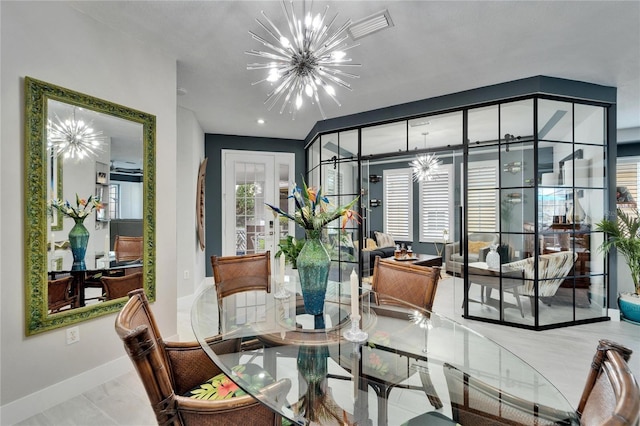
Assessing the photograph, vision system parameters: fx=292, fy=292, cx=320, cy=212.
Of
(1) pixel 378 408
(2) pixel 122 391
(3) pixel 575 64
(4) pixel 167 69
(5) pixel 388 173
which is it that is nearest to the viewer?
(1) pixel 378 408

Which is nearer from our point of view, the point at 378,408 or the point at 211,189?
the point at 378,408

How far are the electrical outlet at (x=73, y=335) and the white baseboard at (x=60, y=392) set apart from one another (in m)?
0.24

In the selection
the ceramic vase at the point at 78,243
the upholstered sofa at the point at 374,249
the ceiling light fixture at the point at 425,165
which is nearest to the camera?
the ceramic vase at the point at 78,243

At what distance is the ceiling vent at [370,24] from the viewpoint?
1964 millimetres

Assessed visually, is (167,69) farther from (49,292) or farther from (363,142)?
(363,142)

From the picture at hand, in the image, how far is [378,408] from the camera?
1.16 metres

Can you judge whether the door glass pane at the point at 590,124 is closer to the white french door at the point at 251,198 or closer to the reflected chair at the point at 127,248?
the white french door at the point at 251,198

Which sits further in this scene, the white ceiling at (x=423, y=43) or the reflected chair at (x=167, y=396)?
the white ceiling at (x=423, y=43)

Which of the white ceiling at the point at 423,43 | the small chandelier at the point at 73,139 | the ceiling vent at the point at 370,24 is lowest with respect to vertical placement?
the small chandelier at the point at 73,139

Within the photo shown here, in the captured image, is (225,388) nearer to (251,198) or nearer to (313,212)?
(313,212)

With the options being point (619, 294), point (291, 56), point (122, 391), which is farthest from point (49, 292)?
point (619, 294)

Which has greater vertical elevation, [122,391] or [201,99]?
[201,99]

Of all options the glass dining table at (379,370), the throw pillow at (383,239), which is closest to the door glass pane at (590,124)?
the glass dining table at (379,370)

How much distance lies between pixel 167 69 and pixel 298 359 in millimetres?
2686
